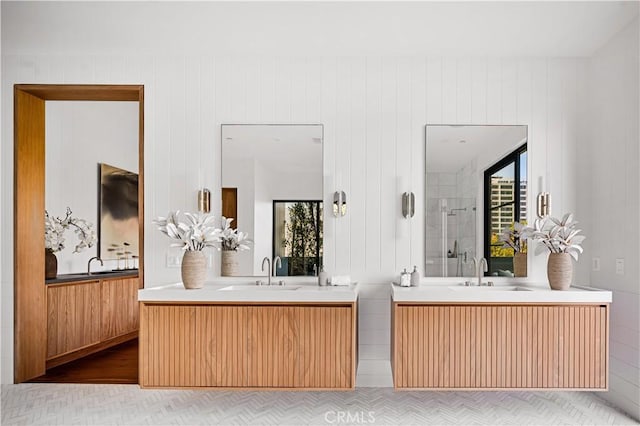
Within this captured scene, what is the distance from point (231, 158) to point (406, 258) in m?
1.61

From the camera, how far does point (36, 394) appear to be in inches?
129

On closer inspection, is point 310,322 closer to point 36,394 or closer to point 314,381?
point 314,381

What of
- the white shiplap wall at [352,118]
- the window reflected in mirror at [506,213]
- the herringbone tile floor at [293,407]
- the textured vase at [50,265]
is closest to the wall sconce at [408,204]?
the white shiplap wall at [352,118]

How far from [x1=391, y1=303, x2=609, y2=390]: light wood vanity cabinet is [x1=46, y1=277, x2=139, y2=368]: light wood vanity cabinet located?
3.07m

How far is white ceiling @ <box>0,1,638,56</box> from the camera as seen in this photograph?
2.79 metres

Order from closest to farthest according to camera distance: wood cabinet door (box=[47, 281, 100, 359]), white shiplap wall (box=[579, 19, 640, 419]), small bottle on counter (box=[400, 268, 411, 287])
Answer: white shiplap wall (box=[579, 19, 640, 419]), small bottle on counter (box=[400, 268, 411, 287]), wood cabinet door (box=[47, 281, 100, 359])

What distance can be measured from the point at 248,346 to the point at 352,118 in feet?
6.22

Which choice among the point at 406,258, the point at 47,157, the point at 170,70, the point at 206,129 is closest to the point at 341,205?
the point at 406,258

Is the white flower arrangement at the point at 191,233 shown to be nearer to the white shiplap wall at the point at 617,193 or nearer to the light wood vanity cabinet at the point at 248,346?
the light wood vanity cabinet at the point at 248,346

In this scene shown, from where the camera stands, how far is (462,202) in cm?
346

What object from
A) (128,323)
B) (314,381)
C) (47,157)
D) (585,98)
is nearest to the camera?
(314,381)

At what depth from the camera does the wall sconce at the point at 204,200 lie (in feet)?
11.3

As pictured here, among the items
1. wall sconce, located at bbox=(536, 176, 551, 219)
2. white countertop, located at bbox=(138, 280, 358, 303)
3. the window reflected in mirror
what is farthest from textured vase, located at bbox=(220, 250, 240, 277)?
wall sconce, located at bbox=(536, 176, 551, 219)

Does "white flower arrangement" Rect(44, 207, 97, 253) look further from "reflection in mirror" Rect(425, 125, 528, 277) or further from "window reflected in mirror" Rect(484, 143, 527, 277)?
"window reflected in mirror" Rect(484, 143, 527, 277)
